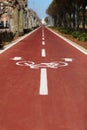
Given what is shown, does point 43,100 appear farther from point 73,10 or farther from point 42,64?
point 73,10

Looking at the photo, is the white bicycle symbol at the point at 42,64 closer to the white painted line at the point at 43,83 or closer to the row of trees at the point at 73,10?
the white painted line at the point at 43,83

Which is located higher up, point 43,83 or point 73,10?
point 73,10

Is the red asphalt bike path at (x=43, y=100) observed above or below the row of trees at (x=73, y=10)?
below

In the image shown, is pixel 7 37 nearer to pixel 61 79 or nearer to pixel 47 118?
pixel 61 79

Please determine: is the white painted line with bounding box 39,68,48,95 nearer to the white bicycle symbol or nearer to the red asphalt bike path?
the red asphalt bike path

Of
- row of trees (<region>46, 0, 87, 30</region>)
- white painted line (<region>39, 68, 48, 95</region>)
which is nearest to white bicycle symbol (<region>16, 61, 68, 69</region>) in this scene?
white painted line (<region>39, 68, 48, 95</region>)

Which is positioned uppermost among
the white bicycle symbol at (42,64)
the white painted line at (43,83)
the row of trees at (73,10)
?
the row of trees at (73,10)

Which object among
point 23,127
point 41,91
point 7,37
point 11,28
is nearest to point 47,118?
point 23,127

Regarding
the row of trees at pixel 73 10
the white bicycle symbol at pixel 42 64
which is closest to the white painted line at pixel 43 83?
the white bicycle symbol at pixel 42 64

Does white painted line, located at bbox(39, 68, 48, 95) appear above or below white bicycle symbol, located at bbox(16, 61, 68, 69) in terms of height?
above

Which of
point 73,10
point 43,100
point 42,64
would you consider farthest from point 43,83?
point 73,10

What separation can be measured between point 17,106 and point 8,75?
171 inches

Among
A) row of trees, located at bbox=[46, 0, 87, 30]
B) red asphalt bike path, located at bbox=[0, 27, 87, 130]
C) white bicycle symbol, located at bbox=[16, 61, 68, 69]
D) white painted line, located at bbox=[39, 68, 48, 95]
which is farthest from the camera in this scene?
row of trees, located at bbox=[46, 0, 87, 30]

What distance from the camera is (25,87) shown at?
31.5ft
